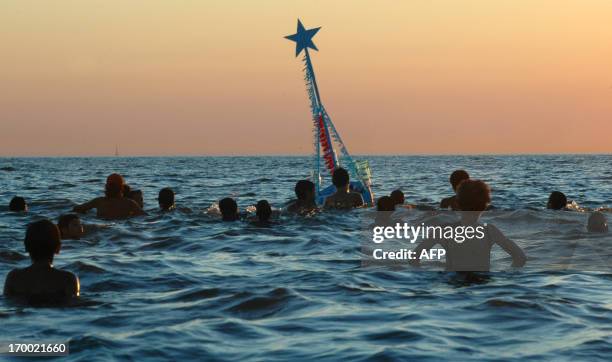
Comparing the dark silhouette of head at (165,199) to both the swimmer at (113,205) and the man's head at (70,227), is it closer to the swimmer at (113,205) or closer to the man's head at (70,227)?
the swimmer at (113,205)

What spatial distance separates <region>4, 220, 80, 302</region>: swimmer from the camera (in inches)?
388

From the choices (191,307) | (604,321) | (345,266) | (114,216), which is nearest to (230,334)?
(191,307)

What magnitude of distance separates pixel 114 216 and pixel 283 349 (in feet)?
39.5

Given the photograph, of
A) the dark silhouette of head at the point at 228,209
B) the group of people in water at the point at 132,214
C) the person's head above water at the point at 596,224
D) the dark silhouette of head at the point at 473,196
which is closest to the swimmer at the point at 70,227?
the group of people in water at the point at 132,214

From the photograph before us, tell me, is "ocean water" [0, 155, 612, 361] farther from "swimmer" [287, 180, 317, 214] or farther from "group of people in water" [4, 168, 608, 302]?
"swimmer" [287, 180, 317, 214]

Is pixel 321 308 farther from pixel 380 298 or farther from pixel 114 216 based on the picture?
pixel 114 216

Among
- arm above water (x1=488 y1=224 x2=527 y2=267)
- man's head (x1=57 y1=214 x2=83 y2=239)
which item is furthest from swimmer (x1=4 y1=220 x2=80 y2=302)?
man's head (x1=57 y1=214 x2=83 y2=239)

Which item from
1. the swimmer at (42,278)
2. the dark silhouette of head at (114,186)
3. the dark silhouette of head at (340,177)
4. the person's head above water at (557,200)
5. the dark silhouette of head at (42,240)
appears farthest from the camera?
the dark silhouette of head at (340,177)

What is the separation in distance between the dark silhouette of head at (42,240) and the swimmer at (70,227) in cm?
660

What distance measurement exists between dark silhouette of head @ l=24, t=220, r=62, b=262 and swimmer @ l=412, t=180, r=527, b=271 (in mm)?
4531

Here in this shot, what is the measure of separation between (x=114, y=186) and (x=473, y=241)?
32.4 ft

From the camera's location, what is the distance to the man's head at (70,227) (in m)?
16.4

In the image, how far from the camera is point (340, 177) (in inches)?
816

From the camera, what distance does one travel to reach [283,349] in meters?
8.16
